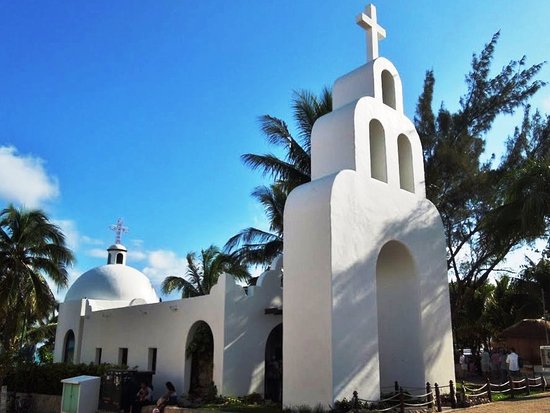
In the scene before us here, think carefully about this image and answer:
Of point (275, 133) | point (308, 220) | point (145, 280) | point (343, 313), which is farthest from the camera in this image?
point (145, 280)

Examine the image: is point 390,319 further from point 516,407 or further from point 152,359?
point 152,359

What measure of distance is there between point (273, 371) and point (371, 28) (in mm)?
10483

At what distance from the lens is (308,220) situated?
12.0 meters

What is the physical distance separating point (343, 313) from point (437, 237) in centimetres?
482

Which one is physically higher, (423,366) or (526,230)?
(526,230)

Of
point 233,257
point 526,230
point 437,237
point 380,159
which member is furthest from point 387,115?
point 233,257

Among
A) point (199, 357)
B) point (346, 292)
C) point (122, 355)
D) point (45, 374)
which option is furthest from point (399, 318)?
point (45, 374)

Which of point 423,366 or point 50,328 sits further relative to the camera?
point 50,328

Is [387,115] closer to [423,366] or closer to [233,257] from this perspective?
[423,366]

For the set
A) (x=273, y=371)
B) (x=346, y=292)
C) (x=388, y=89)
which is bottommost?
(x=273, y=371)

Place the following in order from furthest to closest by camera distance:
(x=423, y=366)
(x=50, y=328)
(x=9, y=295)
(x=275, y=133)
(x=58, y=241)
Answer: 1. (x=50, y=328)
2. (x=58, y=241)
3. (x=9, y=295)
4. (x=275, y=133)
5. (x=423, y=366)

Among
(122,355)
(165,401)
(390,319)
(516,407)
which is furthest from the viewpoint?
(122,355)

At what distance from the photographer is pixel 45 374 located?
1938 cm

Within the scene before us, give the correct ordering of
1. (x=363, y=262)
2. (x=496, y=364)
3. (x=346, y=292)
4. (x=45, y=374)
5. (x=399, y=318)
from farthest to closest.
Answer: (x=496, y=364) → (x=45, y=374) → (x=399, y=318) → (x=363, y=262) → (x=346, y=292)
